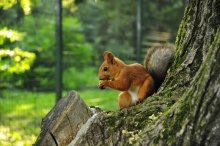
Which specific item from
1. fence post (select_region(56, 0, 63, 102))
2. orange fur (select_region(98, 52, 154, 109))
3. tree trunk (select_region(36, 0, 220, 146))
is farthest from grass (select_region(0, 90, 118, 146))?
tree trunk (select_region(36, 0, 220, 146))

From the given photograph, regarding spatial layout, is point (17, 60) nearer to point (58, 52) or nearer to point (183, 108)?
point (58, 52)

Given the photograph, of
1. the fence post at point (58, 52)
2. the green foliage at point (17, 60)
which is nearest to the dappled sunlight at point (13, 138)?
the fence post at point (58, 52)

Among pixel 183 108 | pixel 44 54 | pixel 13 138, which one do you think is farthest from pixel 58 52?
pixel 183 108

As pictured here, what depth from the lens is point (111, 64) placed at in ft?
11.2

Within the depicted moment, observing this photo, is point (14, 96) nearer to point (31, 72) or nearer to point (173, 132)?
point (31, 72)

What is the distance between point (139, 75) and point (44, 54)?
4.14 metres

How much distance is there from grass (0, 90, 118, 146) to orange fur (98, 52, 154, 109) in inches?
92.6

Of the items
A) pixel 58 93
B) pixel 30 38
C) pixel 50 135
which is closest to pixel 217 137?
pixel 50 135

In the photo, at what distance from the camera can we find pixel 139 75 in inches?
125

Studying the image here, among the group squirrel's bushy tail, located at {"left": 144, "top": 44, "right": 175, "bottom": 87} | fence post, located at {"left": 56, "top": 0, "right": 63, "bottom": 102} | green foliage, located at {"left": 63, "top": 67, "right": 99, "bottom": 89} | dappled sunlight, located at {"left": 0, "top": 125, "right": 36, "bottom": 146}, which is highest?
squirrel's bushy tail, located at {"left": 144, "top": 44, "right": 175, "bottom": 87}

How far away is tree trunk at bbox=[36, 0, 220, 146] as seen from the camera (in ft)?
6.59

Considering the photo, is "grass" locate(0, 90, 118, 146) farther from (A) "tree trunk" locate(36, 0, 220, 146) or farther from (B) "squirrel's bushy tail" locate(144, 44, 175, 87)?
(A) "tree trunk" locate(36, 0, 220, 146)

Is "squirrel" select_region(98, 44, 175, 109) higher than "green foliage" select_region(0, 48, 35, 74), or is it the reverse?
"squirrel" select_region(98, 44, 175, 109)

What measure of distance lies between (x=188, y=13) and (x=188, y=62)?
0.97 feet
